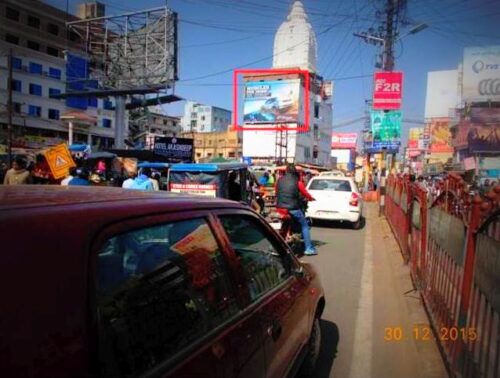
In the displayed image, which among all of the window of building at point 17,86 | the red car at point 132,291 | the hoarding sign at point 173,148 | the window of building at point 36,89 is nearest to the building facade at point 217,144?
the window of building at point 36,89

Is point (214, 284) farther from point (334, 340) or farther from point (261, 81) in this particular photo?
point (261, 81)

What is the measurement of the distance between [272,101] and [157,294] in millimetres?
71920

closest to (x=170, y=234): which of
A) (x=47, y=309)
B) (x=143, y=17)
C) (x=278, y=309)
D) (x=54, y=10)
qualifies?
(x=47, y=309)

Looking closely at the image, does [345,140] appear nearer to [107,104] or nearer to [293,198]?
[107,104]

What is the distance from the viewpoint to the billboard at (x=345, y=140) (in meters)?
123

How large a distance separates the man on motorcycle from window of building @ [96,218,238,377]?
689 cm

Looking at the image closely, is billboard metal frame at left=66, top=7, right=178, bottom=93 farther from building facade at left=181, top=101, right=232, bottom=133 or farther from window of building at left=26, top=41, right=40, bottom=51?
building facade at left=181, top=101, right=232, bottom=133

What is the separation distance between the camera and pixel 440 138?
6944cm

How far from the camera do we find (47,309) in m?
1.37

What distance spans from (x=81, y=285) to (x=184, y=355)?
536 millimetres

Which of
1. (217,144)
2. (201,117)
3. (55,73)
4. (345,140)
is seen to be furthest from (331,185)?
(201,117)

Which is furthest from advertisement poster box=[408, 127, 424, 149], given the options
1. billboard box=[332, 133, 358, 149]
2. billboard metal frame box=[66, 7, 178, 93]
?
billboard metal frame box=[66, 7, 178, 93]

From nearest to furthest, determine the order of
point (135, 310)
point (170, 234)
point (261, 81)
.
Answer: point (135, 310)
point (170, 234)
point (261, 81)
